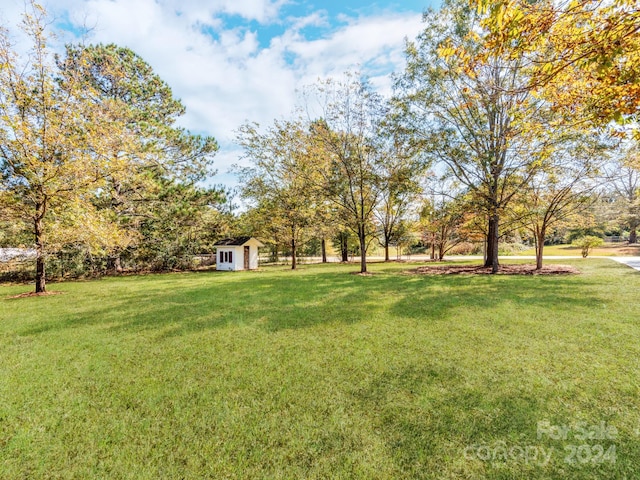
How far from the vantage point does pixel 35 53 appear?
8969mm

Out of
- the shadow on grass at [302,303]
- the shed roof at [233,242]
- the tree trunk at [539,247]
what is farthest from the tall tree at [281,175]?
the tree trunk at [539,247]

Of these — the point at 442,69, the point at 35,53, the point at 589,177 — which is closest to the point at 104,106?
the point at 35,53

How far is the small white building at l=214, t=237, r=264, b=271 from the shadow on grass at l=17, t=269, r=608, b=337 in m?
10.1

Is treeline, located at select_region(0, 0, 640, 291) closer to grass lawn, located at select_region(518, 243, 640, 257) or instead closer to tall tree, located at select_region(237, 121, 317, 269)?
tall tree, located at select_region(237, 121, 317, 269)

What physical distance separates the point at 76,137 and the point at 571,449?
13473 millimetres

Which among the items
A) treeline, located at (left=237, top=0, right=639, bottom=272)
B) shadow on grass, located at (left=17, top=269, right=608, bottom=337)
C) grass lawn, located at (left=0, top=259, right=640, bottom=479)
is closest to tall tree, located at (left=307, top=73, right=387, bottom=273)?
treeline, located at (left=237, top=0, right=639, bottom=272)

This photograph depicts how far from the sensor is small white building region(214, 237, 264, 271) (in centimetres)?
2052

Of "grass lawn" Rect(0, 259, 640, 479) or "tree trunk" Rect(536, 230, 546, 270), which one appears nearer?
"grass lawn" Rect(0, 259, 640, 479)

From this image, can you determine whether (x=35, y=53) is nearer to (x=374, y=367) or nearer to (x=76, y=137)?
(x=76, y=137)

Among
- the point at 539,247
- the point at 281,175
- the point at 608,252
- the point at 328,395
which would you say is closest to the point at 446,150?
the point at 539,247

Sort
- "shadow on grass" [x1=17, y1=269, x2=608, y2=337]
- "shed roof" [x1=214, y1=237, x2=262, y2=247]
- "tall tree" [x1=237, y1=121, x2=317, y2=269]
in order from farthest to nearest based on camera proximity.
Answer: "shed roof" [x1=214, y1=237, x2=262, y2=247] < "tall tree" [x1=237, y1=121, x2=317, y2=269] < "shadow on grass" [x1=17, y1=269, x2=608, y2=337]

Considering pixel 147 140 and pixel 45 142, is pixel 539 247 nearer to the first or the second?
pixel 45 142

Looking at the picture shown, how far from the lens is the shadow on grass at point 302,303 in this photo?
19.6ft

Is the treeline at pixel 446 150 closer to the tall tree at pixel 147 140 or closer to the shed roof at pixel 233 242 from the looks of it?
the tall tree at pixel 147 140
